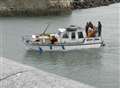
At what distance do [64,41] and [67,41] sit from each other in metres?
0.22

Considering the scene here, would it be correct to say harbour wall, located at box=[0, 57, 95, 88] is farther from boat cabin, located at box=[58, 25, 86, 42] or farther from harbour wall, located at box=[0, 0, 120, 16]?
harbour wall, located at box=[0, 0, 120, 16]

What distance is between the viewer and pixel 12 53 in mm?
19984

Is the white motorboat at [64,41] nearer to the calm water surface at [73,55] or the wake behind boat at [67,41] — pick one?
the wake behind boat at [67,41]

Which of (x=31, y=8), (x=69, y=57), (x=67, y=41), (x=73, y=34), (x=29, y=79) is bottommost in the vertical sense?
(x=69, y=57)

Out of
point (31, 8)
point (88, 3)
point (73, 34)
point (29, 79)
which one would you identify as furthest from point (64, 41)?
point (88, 3)

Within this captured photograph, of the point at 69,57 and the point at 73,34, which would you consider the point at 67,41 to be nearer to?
the point at 73,34

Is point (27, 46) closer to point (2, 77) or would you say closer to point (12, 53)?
point (12, 53)

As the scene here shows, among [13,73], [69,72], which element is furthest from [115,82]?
[13,73]

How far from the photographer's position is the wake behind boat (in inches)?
831

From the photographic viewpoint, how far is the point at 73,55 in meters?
20.2

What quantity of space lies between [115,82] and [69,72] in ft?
8.25

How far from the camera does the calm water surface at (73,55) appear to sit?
15.5m

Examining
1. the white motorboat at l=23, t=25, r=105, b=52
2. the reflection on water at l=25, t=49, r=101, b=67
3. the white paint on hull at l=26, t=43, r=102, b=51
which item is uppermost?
the white motorboat at l=23, t=25, r=105, b=52

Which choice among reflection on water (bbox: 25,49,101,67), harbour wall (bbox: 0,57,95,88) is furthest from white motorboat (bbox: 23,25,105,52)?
harbour wall (bbox: 0,57,95,88)
